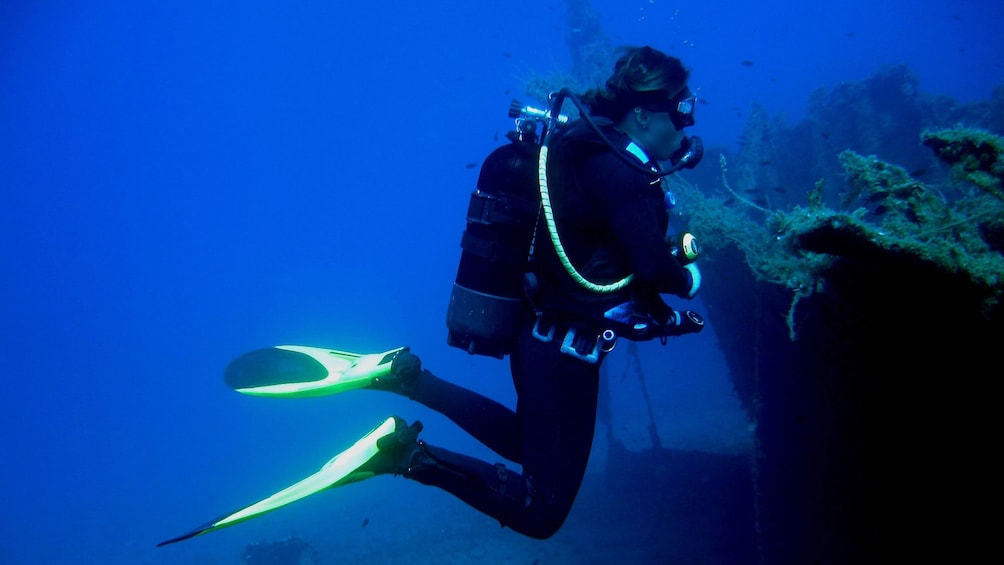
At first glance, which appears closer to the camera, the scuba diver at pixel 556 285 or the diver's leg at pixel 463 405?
the scuba diver at pixel 556 285

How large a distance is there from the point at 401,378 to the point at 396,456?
85 centimetres

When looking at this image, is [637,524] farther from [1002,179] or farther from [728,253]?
[1002,179]

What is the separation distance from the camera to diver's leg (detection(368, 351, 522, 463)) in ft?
12.4

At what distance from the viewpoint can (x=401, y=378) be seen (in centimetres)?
407

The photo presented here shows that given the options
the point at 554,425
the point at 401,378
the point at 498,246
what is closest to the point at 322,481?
the point at 401,378

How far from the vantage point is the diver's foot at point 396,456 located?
3268 millimetres

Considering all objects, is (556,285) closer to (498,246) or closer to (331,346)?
(498,246)

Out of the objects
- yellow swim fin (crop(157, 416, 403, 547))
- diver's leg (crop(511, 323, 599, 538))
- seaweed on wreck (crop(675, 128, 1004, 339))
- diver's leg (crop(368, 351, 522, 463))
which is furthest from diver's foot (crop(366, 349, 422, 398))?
seaweed on wreck (crop(675, 128, 1004, 339))

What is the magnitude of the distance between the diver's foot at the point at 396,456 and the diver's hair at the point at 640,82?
2.55 m

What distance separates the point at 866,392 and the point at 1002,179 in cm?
134

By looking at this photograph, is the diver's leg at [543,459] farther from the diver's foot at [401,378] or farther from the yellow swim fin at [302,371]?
the yellow swim fin at [302,371]

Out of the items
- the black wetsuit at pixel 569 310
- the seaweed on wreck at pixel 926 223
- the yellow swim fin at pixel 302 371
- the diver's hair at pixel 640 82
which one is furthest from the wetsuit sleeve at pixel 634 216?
the yellow swim fin at pixel 302 371

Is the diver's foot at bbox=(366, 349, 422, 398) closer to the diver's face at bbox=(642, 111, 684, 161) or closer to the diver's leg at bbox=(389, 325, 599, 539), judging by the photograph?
the diver's leg at bbox=(389, 325, 599, 539)

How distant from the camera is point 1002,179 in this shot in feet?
8.34
